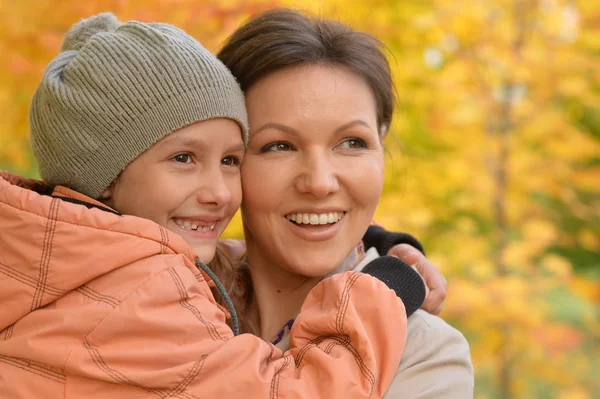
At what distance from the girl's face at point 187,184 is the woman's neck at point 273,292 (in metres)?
0.38

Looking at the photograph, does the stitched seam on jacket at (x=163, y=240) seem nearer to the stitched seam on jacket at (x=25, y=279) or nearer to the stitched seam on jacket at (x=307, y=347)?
the stitched seam on jacket at (x=25, y=279)

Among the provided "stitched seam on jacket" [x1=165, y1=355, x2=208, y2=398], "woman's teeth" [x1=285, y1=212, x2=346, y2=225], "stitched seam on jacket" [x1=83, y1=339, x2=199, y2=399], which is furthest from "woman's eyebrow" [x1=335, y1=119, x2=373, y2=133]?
"stitched seam on jacket" [x1=83, y1=339, x2=199, y2=399]

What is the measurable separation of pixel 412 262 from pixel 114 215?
109 cm

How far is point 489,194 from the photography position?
490cm

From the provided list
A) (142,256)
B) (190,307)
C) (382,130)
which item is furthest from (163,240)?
(382,130)

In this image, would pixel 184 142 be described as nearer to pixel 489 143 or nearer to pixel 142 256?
pixel 142 256

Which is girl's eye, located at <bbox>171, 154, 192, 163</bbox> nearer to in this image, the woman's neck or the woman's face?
the woman's face

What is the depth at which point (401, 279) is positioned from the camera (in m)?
2.09

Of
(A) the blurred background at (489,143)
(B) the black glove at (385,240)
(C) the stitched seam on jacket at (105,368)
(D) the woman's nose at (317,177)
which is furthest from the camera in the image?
(A) the blurred background at (489,143)

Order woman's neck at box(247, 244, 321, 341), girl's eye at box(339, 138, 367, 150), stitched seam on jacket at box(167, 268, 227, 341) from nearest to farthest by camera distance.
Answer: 1. stitched seam on jacket at box(167, 268, 227, 341)
2. girl's eye at box(339, 138, 367, 150)
3. woman's neck at box(247, 244, 321, 341)

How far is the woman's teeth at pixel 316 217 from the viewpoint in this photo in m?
2.25

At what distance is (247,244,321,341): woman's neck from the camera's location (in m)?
2.46

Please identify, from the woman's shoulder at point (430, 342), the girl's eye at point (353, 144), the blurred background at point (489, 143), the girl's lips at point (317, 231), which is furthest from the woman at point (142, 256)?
the blurred background at point (489, 143)

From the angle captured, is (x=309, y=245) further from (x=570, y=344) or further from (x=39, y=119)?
(x=570, y=344)
